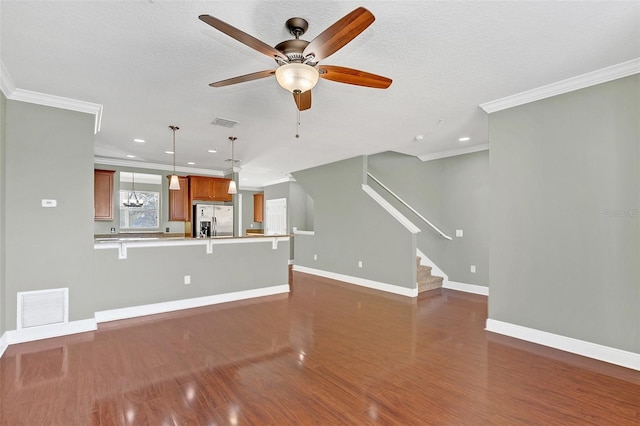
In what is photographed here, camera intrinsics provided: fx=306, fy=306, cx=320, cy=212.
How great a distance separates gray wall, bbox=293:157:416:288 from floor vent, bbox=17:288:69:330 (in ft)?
15.8

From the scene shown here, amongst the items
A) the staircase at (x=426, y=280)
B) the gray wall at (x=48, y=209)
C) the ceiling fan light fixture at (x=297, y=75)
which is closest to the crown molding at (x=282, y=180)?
the staircase at (x=426, y=280)

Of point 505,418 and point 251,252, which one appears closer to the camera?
point 505,418

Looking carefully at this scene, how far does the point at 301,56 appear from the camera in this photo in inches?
82.9

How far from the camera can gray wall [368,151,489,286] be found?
576 cm

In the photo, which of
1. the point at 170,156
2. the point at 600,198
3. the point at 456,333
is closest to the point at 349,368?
the point at 456,333

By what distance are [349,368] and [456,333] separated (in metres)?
1.67

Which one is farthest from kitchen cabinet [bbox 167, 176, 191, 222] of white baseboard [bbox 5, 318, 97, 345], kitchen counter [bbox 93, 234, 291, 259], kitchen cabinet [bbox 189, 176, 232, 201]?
white baseboard [bbox 5, 318, 97, 345]

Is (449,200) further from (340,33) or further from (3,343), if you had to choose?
(3,343)

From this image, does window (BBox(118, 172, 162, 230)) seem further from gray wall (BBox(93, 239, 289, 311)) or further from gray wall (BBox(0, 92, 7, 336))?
gray wall (BBox(0, 92, 7, 336))

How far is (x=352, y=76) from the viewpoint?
2.19m

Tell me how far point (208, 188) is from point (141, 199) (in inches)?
66.8

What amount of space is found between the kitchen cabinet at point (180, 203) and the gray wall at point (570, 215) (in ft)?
21.0

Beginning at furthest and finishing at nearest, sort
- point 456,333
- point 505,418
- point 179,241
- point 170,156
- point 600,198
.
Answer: point 170,156 → point 179,241 → point 456,333 → point 600,198 → point 505,418

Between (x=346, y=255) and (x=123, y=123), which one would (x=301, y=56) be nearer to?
(x=123, y=123)
